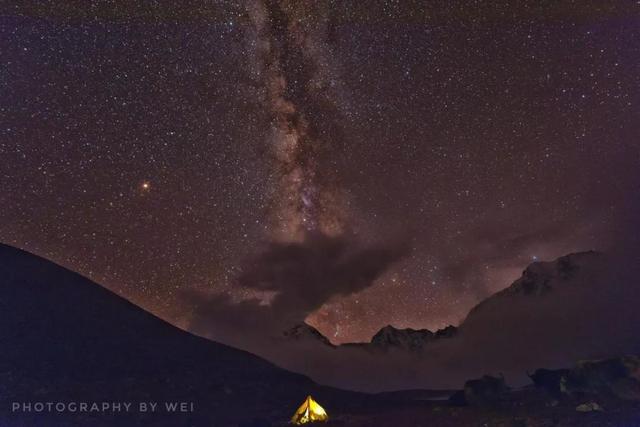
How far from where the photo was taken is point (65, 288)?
95.4 metres

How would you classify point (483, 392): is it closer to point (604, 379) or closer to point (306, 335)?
point (604, 379)

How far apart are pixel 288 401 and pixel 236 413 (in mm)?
13480

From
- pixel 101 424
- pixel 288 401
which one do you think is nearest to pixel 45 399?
pixel 101 424

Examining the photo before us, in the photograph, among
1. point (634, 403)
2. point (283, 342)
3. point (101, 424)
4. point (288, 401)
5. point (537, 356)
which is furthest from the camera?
point (283, 342)

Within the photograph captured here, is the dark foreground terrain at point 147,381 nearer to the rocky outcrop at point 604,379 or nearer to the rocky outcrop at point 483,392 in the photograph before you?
the rocky outcrop at point 483,392

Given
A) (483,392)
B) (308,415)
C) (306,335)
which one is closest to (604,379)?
(483,392)

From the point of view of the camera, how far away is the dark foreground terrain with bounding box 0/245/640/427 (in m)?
47.3

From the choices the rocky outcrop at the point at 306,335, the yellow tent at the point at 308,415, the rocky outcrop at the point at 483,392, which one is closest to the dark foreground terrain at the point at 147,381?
the rocky outcrop at the point at 483,392

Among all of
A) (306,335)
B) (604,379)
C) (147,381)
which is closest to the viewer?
(604,379)

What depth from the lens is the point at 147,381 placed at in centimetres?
7269

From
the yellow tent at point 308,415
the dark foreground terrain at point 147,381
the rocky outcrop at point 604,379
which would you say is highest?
the dark foreground terrain at point 147,381

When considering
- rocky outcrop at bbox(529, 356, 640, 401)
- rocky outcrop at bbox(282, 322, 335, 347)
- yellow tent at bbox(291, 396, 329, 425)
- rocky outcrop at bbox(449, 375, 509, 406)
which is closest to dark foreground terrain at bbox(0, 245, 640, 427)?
rocky outcrop at bbox(449, 375, 509, 406)

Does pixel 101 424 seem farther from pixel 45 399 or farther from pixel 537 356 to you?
pixel 537 356

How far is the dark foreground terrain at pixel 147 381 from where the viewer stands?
4734cm
